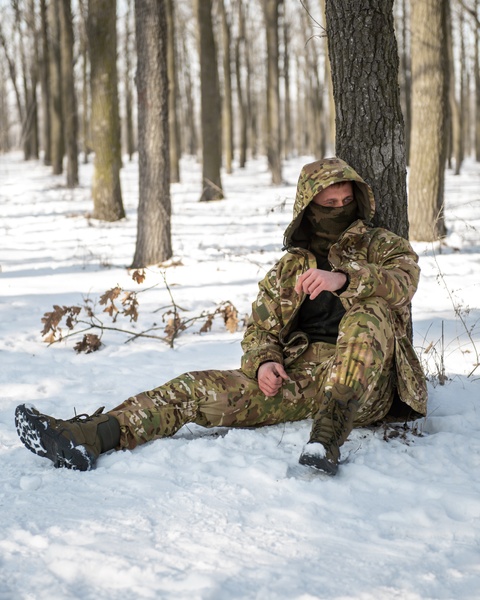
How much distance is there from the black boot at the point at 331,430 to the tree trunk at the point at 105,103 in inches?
371

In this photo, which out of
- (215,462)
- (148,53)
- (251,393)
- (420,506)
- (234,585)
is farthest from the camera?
(148,53)

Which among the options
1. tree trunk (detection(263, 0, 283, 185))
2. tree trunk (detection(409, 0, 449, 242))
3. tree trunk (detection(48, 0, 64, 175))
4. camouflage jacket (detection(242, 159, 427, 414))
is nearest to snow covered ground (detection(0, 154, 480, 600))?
camouflage jacket (detection(242, 159, 427, 414))

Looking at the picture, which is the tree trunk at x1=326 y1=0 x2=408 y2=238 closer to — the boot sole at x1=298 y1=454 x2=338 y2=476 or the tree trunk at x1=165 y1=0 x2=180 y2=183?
the boot sole at x1=298 y1=454 x2=338 y2=476

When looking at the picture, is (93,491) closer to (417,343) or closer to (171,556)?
(171,556)

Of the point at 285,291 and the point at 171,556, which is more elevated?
the point at 285,291


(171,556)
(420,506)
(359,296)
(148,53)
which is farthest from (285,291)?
(148,53)

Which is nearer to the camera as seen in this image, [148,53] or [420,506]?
[420,506]

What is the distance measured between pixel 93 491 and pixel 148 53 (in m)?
6.23

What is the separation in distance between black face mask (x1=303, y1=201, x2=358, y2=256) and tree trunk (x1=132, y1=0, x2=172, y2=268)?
15.2 feet

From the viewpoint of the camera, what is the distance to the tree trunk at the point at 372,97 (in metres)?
3.77

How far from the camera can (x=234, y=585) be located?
204cm

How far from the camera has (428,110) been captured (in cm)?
880

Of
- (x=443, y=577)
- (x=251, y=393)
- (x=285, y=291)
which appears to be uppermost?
(x=285, y=291)

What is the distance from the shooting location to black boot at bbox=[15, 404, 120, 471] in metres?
2.91
